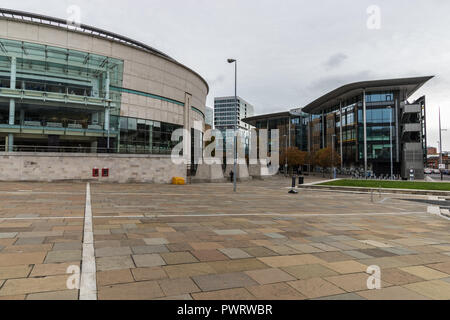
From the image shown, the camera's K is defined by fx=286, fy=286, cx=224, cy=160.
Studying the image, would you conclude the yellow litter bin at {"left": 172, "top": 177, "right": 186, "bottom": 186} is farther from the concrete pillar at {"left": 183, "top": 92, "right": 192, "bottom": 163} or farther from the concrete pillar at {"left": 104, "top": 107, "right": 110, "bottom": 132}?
the concrete pillar at {"left": 183, "top": 92, "right": 192, "bottom": 163}

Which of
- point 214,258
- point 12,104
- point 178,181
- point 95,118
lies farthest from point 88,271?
point 12,104

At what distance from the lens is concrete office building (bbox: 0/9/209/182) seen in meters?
31.6

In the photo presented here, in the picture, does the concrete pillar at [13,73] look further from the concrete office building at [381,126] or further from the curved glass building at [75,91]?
the concrete office building at [381,126]

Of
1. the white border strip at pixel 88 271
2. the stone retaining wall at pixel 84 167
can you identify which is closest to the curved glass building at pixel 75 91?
the stone retaining wall at pixel 84 167

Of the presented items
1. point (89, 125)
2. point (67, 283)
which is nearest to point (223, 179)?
point (89, 125)

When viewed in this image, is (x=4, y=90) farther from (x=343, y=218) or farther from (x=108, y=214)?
(x=343, y=218)

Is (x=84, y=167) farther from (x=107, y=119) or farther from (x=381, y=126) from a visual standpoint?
(x=381, y=126)

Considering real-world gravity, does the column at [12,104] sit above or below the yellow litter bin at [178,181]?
above

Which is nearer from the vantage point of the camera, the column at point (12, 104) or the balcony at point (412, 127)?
the column at point (12, 104)

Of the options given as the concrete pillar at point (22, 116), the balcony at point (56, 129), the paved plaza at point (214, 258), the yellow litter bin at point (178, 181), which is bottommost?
the paved plaza at point (214, 258)

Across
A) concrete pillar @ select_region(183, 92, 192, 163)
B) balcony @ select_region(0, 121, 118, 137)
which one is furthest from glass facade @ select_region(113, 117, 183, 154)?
balcony @ select_region(0, 121, 118, 137)

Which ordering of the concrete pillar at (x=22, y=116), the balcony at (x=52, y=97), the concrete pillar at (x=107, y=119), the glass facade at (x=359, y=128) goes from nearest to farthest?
the balcony at (x=52, y=97) → the concrete pillar at (x=22, y=116) → the concrete pillar at (x=107, y=119) → the glass facade at (x=359, y=128)

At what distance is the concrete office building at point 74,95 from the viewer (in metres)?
31.6
